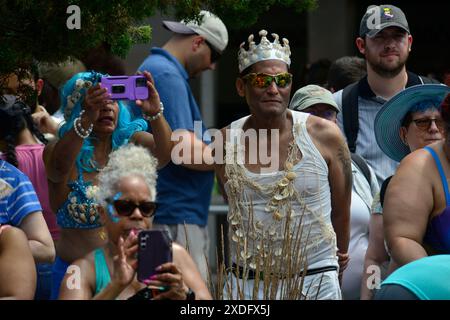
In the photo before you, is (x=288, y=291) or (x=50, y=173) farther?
(x=50, y=173)

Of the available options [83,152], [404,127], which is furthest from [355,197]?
[83,152]

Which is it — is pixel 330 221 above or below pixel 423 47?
below

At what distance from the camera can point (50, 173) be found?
6402 mm

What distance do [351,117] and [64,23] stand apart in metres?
2.64

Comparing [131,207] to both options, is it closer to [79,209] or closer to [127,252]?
[127,252]

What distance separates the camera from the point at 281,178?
20.3ft

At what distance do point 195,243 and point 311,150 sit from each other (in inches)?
46.1

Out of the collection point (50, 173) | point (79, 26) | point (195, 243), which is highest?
point (79, 26)

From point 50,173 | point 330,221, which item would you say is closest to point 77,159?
point 50,173

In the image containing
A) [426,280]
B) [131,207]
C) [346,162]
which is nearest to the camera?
[426,280]

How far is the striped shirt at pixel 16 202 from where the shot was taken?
5.79m

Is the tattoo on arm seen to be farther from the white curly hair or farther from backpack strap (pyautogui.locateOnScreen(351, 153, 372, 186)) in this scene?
the white curly hair

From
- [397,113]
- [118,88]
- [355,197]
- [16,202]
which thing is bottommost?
[355,197]
